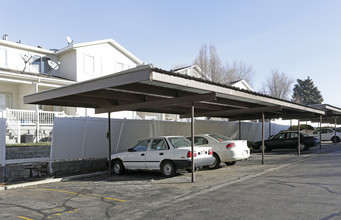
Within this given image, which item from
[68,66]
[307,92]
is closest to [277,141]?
[68,66]

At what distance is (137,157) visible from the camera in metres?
11.7

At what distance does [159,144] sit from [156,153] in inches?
14.7

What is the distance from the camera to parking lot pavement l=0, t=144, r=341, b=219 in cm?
667

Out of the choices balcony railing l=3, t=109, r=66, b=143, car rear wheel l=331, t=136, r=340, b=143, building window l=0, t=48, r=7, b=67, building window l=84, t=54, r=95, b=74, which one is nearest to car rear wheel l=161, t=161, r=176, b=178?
balcony railing l=3, t=109, r=66, b=143

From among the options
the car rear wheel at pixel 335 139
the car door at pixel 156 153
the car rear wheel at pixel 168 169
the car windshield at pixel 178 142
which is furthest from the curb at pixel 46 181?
the car rear wheel at pixel 335 139

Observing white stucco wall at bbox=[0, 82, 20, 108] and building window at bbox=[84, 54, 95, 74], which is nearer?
white stucco wall at bbox=[0, 82, 20, 108]

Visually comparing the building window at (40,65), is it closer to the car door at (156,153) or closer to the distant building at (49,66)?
the distant building at (49,66)

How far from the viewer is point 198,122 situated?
817 inches

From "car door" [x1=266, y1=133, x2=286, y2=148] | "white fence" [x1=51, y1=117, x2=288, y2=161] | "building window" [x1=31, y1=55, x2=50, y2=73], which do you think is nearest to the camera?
"white fence" [x1=51, y1=117, x2=288, y2=161]

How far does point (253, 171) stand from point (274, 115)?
32.4ft

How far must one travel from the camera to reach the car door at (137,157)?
11.6 metres

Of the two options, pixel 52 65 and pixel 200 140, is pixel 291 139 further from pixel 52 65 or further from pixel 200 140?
pixel 52 65

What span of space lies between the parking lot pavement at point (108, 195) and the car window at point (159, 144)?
1055 mm

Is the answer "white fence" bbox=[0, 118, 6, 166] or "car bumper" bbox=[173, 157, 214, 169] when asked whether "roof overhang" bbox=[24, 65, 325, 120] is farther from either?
"car bumper" bbox=[173, 157, 214, 169]
